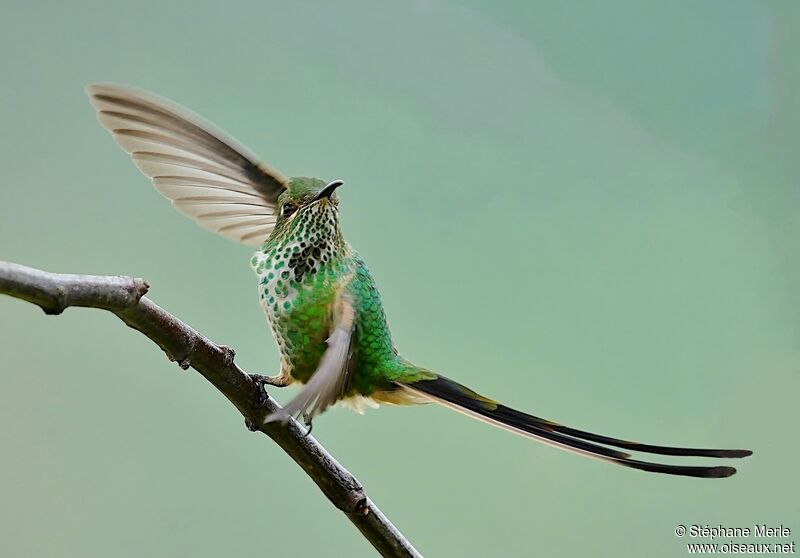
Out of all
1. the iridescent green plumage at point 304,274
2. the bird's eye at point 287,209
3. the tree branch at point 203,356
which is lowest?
the tree branch at point 203,356

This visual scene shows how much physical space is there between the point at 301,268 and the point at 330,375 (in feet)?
0.73

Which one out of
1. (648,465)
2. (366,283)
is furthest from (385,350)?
(648,465)

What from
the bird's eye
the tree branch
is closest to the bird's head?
the bird's eye

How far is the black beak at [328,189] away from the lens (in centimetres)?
75

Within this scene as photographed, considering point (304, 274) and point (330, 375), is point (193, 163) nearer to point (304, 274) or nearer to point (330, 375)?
point (304, 274)

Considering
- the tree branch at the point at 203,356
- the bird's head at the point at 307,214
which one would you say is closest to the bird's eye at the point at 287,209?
the bird's head at the point at 307,214

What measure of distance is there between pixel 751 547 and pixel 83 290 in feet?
3.79

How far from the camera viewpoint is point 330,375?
2.06ft

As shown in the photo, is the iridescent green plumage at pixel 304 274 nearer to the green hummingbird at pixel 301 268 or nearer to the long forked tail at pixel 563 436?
the green hummingbird at pixel 301 268

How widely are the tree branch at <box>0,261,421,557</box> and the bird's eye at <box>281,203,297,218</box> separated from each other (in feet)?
0.56

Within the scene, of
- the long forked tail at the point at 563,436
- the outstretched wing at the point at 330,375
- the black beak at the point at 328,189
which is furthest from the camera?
the black beak at the point at 328,189

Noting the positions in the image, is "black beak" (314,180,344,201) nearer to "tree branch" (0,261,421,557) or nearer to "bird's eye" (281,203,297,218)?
"bird's eye" (281,203,297,218)

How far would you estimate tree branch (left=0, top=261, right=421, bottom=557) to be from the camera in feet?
1.82

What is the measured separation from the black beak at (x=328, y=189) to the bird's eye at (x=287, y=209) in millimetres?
38
